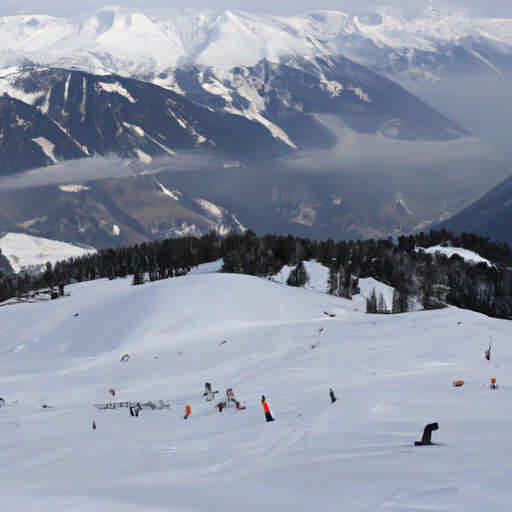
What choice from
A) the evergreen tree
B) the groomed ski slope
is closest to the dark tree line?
the evergreen tree

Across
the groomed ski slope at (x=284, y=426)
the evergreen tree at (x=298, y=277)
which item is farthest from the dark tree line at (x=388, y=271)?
the groomed ski slope at (x=284, y=426)

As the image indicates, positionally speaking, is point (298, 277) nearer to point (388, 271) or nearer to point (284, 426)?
point (388, 271)

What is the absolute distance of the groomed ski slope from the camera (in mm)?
10844

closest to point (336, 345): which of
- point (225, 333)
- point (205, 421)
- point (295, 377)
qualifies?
point (295, 377)

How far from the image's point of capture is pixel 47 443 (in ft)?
68.2

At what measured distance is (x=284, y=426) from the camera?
18844 mm

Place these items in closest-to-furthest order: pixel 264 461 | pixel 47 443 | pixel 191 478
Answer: pixel 191 478 < pixel 264 461 < pixel 47 443

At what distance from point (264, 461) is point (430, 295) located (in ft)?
492

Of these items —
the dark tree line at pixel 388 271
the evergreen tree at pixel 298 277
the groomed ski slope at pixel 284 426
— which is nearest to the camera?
the groomed ski slope at pixel 284 426

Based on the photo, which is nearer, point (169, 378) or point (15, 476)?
point (15, 476)

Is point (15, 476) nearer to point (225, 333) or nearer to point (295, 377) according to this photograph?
point (295, 377)

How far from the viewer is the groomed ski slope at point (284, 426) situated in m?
10.8

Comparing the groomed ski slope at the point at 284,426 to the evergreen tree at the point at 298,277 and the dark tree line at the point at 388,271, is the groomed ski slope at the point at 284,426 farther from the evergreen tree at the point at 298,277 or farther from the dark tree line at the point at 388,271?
the evergreen tree at the point at 298,277

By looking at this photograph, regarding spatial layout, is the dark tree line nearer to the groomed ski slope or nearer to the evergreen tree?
the evergreen tree
